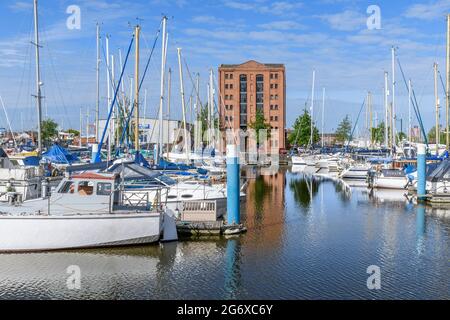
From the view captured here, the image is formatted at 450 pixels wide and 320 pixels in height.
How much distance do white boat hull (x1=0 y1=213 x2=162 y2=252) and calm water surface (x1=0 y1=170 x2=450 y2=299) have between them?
20.8 inches

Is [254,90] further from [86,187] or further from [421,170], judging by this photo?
[86,187]

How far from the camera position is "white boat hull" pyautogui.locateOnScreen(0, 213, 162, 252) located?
2403 cm

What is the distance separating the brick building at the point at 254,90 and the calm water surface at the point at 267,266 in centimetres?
9739

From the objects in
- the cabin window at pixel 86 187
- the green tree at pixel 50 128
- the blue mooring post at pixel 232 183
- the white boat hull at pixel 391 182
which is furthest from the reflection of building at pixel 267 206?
the green tree at pixel 50 128

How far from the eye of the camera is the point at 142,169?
31.2 m

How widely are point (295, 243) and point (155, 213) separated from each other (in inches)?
280

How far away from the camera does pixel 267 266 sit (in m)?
22.7

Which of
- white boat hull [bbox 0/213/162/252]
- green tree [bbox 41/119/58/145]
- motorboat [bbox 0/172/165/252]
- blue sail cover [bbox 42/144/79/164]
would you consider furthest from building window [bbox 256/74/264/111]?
white boat hull [bbox 0/213/162/252]

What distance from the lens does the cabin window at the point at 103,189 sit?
2559cm

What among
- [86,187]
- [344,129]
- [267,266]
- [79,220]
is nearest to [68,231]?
[79,220]

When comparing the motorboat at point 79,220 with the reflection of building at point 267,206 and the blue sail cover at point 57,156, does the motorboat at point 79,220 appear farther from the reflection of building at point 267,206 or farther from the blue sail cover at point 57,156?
the blue sail cover at point 57,156

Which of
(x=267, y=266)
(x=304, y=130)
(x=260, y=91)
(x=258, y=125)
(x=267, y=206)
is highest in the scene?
(x=260, y=91)

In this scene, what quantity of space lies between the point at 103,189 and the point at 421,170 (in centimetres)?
2742
